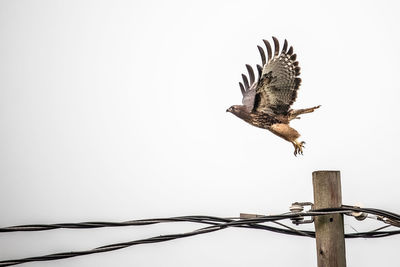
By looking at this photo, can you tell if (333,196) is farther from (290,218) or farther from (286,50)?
(286,50)

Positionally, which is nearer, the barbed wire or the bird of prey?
the barbed wire

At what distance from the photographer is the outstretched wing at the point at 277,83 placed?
26.8 ft

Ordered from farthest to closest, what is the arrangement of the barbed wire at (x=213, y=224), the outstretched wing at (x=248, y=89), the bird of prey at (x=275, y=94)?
the outstretched wing at (x=248, y=89) → the bird of prey at (x=275, y=94) → the barbed wire at (x=213, y=224)

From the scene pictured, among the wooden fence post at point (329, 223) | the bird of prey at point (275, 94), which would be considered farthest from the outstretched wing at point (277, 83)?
the wooden fence post at point (329, 223)

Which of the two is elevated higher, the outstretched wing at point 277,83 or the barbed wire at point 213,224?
the outstretched wing at point 277,83

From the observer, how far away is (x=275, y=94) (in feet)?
26.8

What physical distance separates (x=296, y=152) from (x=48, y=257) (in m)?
3.86

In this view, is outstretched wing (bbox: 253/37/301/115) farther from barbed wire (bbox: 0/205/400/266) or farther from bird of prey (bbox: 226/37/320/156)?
barbed wire (bbox: 0/205/400/266)

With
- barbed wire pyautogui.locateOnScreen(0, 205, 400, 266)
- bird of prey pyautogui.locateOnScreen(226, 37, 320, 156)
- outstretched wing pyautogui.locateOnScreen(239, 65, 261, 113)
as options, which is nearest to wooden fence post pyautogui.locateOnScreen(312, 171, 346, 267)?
barbed wire pyautogui.locateOnScreen(0, 205, 400, 266)

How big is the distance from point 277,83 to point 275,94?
147 millimetres

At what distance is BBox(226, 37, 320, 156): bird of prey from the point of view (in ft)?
26.3

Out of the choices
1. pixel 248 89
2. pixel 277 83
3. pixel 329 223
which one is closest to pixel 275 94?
pixel 277 83

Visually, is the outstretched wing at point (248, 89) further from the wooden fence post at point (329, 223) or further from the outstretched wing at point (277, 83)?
the wooden fence post at point (329, 223)

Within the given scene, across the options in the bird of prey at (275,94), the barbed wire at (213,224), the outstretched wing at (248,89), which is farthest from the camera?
the outstretched wing at (248,89)
